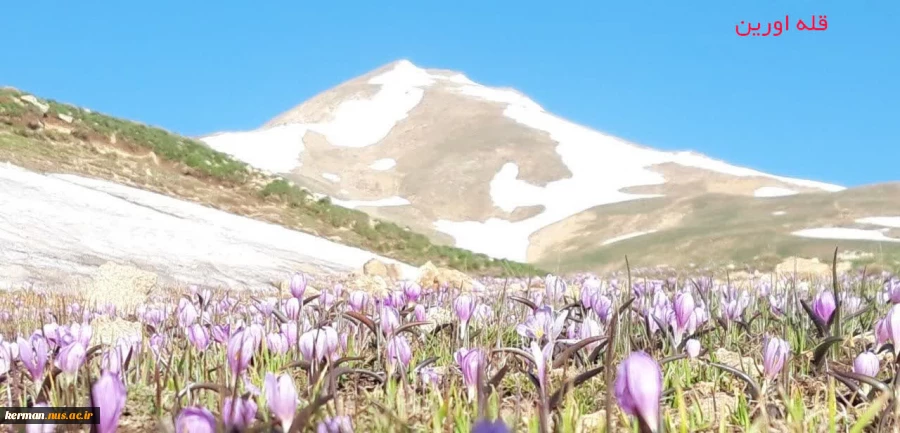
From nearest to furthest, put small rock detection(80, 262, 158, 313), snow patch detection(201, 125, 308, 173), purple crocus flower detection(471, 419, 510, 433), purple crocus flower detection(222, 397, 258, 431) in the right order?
purple crocus flower detection(471, 419, 510, 433) → purple crocus flower detection(222, 397, 258, 431) → small rock detection(80, 262, 158, 313) → snow patch detection(201, 125, 308, 173)

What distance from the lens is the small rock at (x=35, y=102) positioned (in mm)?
28642

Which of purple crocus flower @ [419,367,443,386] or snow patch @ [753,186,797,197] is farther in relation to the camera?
snow patch @ [753,186,797,197]

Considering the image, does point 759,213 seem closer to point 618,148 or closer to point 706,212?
point 706,212

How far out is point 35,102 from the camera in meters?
29.2

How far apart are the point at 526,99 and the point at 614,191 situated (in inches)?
2235

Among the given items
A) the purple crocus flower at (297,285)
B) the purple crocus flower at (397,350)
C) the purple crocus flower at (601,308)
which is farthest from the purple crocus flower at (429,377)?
the purple crocus flower at (297,285)

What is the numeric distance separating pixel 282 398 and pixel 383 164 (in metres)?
112

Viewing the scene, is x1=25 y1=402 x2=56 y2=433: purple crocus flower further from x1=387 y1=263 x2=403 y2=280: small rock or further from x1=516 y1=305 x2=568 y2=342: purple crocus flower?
x1=387 y1=263 x2=403 y2=280: small rock

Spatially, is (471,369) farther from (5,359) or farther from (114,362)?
(5,359)

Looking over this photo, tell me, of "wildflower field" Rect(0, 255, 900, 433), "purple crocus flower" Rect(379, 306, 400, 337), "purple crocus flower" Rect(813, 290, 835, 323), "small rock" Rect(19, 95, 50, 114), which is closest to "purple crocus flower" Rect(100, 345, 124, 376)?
"wildflower field" Rect(0, 255, 900, 433)

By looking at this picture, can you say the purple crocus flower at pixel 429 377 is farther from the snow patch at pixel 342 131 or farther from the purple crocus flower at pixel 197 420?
the snow patch at pixel 342 131

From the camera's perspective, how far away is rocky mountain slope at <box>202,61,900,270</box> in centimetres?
6134

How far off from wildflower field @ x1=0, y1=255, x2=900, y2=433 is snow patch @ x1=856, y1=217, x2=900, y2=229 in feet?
206


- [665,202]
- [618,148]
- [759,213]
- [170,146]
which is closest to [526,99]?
[618,148]
